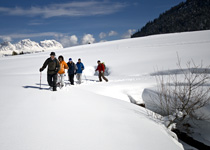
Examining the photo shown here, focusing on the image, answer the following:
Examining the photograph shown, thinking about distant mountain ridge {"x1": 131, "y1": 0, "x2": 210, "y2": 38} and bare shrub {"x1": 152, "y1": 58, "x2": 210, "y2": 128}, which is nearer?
bare shrub {"x1": 152, "y1": 58, "x2": 210, "y2": 128}

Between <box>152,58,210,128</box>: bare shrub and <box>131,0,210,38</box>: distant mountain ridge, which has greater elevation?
<box>131,0,210,38</box>: distant mountain ridge

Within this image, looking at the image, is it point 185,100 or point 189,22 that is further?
point 189,22

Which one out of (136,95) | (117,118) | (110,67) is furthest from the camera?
(110,67)

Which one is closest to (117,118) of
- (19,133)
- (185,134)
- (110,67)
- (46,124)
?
(46,124)

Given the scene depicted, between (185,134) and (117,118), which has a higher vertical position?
(117,118)

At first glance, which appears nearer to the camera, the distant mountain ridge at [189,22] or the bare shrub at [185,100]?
the bare shrub at [185,100]

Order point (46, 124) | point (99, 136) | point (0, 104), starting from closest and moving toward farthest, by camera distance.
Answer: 1. point (99, 136)
2. point (46, 124)
3. point (0, 104)

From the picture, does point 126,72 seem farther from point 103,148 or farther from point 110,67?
point 103,148

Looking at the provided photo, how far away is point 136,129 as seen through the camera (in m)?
3.23

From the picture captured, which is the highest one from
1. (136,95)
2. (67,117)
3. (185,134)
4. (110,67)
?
(110,67)

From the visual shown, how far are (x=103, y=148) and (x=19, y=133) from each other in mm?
1491

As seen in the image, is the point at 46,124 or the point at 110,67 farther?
the point at 110,67

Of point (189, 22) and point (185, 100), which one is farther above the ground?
point (189, 22)

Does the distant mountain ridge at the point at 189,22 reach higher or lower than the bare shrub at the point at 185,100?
higher
